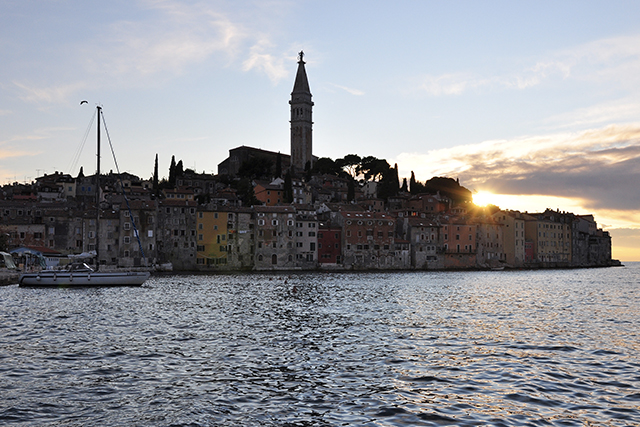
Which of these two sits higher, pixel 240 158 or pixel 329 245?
pixel 240 158

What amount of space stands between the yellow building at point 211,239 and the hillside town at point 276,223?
0.14 metres

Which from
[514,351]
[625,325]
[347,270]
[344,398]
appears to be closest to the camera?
[344,398]

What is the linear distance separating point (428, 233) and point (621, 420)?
80188 millimetres

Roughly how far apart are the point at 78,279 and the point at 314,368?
109ft

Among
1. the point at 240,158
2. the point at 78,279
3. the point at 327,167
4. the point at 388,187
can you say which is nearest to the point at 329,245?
the point at 388,187

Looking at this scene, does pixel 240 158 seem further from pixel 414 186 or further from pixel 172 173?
pixel 414 186

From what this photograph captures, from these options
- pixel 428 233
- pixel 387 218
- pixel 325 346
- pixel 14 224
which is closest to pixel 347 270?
pixel 387 218

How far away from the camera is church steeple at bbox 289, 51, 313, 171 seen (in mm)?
132500

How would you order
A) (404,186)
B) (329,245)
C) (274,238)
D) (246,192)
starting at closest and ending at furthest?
(274,238)
(329,245)
(246,192)
(404,186)

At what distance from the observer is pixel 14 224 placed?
2657 inches

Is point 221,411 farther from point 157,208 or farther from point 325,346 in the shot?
point 157,208

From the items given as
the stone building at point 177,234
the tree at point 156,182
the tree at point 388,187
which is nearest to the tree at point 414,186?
the tree at point 388,187

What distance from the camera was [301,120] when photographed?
13300 centimetres

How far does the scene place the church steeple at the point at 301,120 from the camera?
5217 inches
